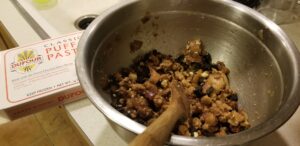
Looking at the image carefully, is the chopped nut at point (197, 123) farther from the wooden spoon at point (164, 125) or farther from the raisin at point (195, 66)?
the raisin at point (195, 66)

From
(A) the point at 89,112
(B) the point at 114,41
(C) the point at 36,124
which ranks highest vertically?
(B) the point at 114,41

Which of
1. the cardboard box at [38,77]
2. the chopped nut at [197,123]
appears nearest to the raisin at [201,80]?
the chopped nut at [197,123]

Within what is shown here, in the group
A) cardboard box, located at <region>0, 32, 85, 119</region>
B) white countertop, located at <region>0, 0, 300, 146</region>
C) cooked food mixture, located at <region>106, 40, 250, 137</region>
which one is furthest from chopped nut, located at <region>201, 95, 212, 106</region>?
cardboard box, located at <region>0, 32, 85, 119</region>

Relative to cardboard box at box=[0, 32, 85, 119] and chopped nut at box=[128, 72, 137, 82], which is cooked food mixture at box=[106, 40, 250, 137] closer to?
chopped nut at box=[128, 72, 137, 82]

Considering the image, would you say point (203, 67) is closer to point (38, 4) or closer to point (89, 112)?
point (89, 112)

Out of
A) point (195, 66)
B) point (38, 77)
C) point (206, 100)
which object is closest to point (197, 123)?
point (206, 100)

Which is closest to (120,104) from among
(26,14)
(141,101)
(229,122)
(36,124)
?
(141,101)

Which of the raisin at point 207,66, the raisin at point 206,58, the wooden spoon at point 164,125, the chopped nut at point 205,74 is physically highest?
the wooden spoon at point 164,125
